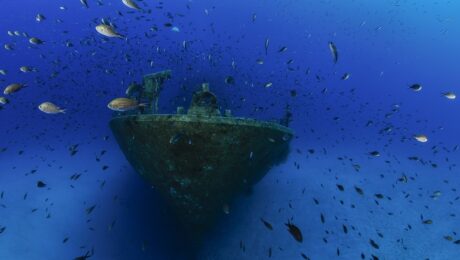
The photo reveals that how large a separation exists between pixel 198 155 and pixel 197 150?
0.18m

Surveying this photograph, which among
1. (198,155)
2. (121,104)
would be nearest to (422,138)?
(198,155)

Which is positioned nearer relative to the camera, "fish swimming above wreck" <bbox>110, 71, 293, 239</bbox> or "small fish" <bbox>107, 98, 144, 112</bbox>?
"small fish" <bbox>107, 98, 144, 112</bbox>

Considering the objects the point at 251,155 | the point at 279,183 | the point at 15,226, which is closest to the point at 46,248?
the point at 15,226

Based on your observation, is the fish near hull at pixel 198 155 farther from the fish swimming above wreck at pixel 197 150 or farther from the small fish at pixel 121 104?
the small fish at pixel 121 104

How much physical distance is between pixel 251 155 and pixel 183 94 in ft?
36.2

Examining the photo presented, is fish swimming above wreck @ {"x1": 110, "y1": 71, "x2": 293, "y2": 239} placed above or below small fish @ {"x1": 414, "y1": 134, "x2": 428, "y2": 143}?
above

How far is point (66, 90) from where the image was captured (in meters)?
27.2

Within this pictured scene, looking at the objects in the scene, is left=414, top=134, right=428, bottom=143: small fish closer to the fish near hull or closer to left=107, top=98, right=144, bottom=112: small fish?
the fish near hull

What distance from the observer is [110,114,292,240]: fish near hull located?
333 inches

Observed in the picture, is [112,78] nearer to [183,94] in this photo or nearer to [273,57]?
[183,94]

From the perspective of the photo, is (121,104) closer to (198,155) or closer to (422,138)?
(198,155)

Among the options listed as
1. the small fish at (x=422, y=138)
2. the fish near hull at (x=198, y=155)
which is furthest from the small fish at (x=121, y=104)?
the small fish at (x=422, y=138)

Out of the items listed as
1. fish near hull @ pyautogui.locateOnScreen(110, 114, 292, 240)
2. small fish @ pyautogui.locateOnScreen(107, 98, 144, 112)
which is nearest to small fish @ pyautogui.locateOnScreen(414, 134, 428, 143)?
fish near hull @ pyautogui.locateOnScreen(110, 114, 292, 240)

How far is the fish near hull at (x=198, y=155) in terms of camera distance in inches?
333
